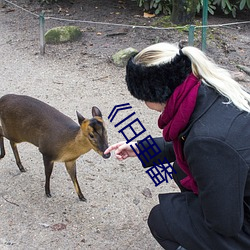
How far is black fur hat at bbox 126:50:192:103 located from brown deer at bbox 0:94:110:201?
0.86 metres

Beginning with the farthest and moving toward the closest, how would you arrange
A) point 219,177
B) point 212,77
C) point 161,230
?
point 161,230
point 212,77
point 219,177

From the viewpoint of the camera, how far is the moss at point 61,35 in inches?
257

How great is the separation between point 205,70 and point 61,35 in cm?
481

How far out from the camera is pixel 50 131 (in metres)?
3.26

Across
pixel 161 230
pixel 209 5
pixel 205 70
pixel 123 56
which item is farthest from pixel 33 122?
pixel 209 5

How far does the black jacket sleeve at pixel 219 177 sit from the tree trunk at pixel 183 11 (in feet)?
16.6

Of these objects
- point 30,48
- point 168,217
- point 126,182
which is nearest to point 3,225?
point 126,182

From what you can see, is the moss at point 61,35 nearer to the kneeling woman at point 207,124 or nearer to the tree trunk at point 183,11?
the tree trunk at point 183,11

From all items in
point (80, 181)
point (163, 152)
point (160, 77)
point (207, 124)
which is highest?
point (160, 77)

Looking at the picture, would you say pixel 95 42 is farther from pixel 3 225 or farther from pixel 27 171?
pixel 3 225

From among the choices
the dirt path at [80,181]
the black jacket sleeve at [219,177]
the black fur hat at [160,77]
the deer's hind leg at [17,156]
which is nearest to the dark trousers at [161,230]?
the black jacket sleeve at [219,177]

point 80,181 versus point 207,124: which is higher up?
point 207,124

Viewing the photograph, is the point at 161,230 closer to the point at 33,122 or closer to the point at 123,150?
the point at 123,150

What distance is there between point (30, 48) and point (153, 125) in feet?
9.07
